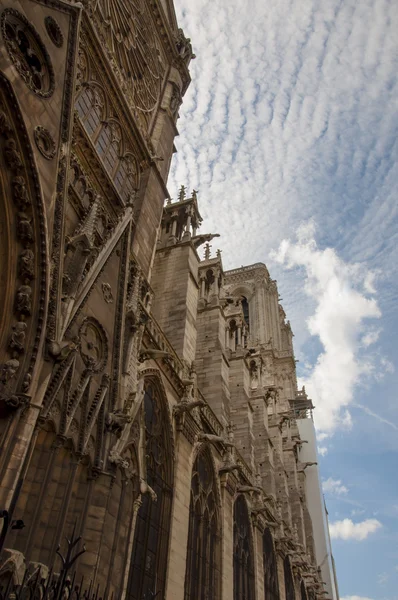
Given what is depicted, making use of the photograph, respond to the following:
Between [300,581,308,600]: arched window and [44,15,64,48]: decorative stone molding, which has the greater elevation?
[44,15,64,48]: decorative stone molding

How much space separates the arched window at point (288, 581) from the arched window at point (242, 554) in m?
5.72

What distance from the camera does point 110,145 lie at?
46.9 ft

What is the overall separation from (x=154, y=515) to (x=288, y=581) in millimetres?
14512

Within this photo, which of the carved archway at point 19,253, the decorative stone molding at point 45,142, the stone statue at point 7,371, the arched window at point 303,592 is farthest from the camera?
the arched window at point 303,592

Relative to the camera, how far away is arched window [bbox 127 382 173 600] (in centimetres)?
998

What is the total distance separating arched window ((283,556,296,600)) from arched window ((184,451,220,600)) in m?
9.72

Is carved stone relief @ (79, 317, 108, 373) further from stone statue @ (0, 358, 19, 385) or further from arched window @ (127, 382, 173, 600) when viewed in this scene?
arched window @ (127, 382, 173, 600)

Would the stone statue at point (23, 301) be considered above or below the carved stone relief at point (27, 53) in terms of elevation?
below

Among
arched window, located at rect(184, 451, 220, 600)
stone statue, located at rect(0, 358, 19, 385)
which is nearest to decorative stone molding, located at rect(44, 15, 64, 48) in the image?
stone statue, located at rect(0, 358, 19, 385)

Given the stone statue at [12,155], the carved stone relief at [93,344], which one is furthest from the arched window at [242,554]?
the stone statue at [12,155]

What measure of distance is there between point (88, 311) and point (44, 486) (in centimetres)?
292

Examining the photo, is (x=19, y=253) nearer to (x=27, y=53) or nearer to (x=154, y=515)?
(x=27, y=53)

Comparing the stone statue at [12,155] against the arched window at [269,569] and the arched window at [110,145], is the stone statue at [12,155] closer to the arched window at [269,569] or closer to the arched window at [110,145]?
the arched window at [110,145]

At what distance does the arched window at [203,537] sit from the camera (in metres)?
12.5
